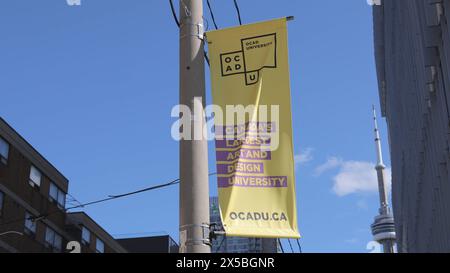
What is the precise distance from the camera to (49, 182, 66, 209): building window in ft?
156

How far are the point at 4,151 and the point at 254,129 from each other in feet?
116

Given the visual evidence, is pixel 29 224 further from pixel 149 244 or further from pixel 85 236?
pixel 149 244

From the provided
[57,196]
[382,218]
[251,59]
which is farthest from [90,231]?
[382,218]

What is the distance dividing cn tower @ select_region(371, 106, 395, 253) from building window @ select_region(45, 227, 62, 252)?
76.5 meters

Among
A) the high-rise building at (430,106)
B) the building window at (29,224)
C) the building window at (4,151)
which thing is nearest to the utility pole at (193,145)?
the high-rise building at (430,106)

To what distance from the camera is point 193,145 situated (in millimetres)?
7750

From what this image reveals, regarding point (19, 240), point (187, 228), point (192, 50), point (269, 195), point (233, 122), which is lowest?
point (187, 228)

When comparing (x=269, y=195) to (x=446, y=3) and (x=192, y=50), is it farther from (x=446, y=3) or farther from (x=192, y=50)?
(x=446, y=3)

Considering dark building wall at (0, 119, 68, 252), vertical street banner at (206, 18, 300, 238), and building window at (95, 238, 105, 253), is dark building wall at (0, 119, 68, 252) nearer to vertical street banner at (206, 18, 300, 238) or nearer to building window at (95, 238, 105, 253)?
building window at (95, 238, 105, 253)

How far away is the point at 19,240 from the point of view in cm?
4150

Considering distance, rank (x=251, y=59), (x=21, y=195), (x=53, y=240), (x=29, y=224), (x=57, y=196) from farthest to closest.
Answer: (x=57, y=196)
(x=53, y=240)
(x=29, y=224)
(x=21, y=195)
(x=251, y=59)
